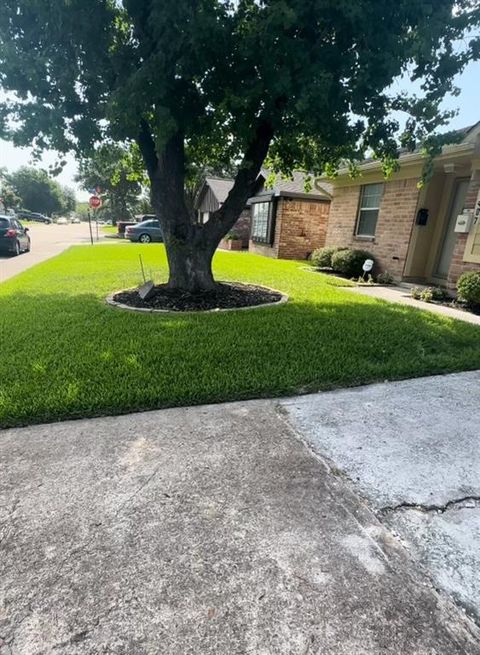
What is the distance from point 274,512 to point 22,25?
6.57 meters

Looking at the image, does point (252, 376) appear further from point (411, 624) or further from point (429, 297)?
point (429, 297)

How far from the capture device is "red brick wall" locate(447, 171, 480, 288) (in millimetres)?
7336

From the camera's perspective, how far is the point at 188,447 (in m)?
2.54

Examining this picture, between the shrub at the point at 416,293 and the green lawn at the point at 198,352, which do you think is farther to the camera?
the shrub at the point at 416,293

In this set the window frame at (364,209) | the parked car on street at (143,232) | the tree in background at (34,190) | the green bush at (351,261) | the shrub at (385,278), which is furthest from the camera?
the tree in background at (34,190)

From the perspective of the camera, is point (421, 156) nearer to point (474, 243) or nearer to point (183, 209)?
point (474, 243)

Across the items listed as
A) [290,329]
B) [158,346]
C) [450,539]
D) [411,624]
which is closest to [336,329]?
[290,329]

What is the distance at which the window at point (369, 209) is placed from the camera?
10.6m

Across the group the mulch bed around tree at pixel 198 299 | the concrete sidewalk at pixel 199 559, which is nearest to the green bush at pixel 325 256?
the mulch bed around tree at pixel 198 299

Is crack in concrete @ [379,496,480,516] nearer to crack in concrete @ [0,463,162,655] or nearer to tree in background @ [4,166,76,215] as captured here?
crack in concrete @ [0,463,162,655]

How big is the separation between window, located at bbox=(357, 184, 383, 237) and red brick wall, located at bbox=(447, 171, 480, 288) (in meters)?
3.09

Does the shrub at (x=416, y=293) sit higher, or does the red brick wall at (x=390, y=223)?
the red brick wall at (x=390, y=223)

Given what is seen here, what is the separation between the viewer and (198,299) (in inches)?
260

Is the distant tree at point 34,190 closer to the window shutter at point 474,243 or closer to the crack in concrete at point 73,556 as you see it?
the window shutter at point 474,243
